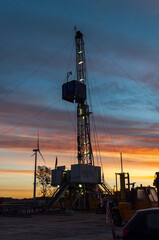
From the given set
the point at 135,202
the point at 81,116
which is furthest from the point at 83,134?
the point at 135,202

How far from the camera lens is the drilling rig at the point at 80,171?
49.8m

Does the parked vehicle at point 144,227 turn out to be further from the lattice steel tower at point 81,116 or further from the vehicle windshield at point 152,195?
the lattice steel tower at point 81,116

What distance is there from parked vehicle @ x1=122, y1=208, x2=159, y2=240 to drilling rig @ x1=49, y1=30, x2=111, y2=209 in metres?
39.8

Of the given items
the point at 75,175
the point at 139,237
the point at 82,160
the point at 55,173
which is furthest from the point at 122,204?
the point at 82,160

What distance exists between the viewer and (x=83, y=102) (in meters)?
64.0

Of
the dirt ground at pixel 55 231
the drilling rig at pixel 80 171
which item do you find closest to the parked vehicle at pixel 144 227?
the dirt ground at pixel 55 231

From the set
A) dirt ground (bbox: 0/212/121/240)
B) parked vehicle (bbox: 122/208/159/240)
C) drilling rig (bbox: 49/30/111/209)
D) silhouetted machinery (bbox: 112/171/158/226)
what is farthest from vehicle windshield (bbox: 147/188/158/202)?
drilling rig (bbox: 49/30/111/209)

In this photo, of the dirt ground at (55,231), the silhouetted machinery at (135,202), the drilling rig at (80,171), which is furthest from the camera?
the drilling rig at (80,171)

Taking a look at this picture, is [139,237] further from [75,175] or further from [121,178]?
[75,175]

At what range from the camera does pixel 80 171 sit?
49.3 metres

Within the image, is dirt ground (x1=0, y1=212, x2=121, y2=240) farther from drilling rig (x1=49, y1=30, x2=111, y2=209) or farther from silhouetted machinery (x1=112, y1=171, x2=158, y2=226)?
Result: drilling rig (x1=49, y1=30, x2=111, y2=209)

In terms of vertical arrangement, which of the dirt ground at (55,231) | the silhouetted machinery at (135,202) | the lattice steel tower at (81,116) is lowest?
the dirt ground at (55,231)

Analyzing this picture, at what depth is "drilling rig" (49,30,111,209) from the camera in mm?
49750

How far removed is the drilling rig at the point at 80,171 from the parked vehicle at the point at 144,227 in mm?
39819
